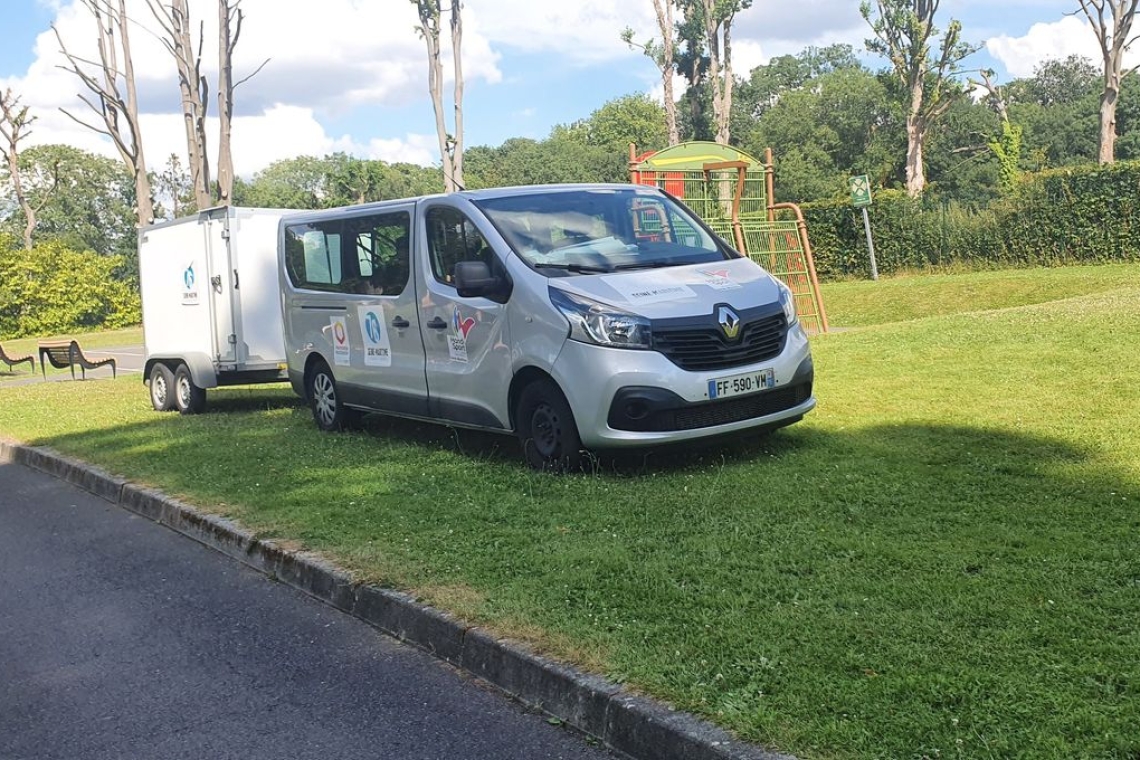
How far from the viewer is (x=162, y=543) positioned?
736cm

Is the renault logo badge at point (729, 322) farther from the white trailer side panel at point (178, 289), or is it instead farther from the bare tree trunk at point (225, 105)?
the bare tree trunk at point (225, 105)

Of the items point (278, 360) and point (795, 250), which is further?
point (795, 250)

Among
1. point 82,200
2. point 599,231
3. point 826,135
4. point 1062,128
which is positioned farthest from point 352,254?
point 82,200

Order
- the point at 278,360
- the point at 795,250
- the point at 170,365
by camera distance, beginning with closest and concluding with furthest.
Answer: the point at 278,360, the point at 170,365, the point at 795,250

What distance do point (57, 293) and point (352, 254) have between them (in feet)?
121

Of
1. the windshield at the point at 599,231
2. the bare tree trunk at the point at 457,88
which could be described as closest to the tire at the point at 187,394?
the windshield at the point at 599,231

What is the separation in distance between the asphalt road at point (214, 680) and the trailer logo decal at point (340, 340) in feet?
11.4

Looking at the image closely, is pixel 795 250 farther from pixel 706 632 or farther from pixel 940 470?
pixel 706 632

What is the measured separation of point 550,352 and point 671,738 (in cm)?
411

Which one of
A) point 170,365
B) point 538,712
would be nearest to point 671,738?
point 538,712

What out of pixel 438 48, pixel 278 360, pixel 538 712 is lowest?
pixel 538 712

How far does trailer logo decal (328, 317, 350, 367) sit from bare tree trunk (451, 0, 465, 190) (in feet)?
94.4

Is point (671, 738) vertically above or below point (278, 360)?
below

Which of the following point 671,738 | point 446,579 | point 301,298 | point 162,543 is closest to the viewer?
point 671,738
